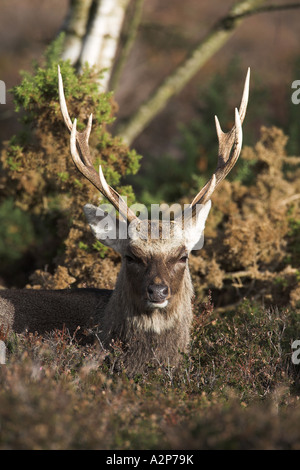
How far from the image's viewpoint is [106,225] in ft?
19.5

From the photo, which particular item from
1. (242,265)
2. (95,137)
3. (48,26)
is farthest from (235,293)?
(48,26)

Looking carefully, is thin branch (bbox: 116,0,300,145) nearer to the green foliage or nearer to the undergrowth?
the green foliage

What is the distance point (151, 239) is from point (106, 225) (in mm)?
701

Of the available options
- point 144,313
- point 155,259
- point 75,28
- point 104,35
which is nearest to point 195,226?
point 155,259

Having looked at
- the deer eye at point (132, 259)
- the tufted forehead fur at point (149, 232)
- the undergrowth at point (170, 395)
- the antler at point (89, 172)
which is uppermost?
the antler at point (89, 172)

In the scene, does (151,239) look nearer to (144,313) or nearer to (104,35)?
(144,313)

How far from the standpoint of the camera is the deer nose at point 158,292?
4.96 metres

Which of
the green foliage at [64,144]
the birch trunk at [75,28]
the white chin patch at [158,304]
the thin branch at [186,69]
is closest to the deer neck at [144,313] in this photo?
the white chin patch at [158,304]

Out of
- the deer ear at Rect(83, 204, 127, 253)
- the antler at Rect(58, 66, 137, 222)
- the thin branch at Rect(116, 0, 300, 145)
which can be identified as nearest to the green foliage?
the antler at Rect(58, 66, 137, 222)

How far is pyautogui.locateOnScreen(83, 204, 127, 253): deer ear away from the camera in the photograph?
19.2 ft

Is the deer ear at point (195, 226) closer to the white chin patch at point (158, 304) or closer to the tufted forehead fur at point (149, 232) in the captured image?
the tufted forehead fur at point (149, 232)

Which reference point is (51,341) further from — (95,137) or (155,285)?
(95,137)

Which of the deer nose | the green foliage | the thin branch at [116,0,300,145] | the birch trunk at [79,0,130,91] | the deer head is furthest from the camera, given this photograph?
the thin branch at [116,0,300,145]

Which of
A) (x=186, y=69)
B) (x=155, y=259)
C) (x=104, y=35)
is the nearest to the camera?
(x=155, y=259)
